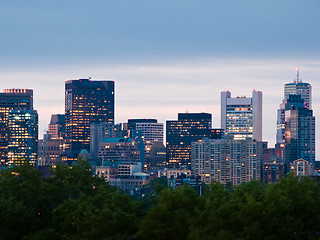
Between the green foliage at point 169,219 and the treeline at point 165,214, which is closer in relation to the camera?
the treeline at point 165,214

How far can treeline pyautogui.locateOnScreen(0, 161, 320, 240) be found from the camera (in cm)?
7288

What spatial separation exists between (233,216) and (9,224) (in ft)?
79.2

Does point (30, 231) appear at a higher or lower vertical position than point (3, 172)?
lower

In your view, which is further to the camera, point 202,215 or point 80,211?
point 80,211

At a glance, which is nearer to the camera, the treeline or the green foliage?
the treeline

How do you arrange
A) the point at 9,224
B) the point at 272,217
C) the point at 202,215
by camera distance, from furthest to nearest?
1. the point at 9,224
2. the point at 272,217
3. the point at 202,215

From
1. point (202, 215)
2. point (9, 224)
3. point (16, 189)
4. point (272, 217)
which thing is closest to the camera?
point (202, 215)

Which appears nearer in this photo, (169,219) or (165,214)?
(165,214)

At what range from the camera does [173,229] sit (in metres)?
74.2

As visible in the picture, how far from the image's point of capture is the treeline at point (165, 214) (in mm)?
72875

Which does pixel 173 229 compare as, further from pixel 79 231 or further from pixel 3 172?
pixel 3 172

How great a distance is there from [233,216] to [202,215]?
2833 millimetres

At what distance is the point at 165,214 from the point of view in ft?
246

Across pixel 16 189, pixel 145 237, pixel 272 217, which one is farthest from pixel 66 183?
pixel 272 217
